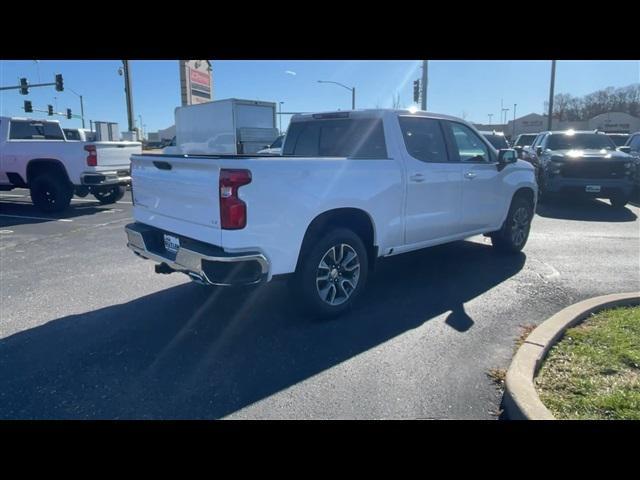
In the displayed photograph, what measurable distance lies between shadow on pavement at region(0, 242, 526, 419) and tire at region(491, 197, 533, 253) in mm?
1153

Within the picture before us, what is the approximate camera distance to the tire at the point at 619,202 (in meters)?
11.2

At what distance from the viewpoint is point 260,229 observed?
3691 millimetres

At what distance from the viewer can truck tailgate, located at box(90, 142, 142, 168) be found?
34.8ft

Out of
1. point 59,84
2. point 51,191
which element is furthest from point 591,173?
point 59,84

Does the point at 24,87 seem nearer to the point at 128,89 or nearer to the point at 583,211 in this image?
the point at 128,89

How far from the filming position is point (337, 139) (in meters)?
5.34

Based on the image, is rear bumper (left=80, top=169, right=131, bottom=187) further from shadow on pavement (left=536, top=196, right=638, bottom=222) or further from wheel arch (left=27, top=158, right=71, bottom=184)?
shadow on pavement (left=536, top=196, right=638, bottom=222)

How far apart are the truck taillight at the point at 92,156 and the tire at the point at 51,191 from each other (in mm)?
904

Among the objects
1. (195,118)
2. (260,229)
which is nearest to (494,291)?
(260,229)

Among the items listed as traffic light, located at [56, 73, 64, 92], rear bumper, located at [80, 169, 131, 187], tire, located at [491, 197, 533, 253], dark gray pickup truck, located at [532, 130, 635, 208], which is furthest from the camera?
traffic light, located at [56, 73, 64, 92]

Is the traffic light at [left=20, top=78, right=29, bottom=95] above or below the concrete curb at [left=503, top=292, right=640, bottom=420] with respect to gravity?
above

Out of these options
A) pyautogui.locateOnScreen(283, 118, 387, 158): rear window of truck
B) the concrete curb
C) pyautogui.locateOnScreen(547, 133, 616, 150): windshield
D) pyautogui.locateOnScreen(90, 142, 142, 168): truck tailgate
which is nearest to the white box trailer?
pyautogui.locateOnScreen(90, 142, 142, 168): truck tailgate
